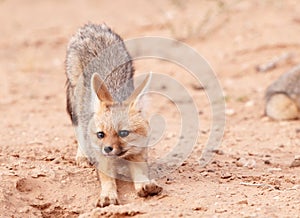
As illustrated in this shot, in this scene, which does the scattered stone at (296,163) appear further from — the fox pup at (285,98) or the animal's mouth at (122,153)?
the fox pup at (285,98)

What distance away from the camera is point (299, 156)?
720cm

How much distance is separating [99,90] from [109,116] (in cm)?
32

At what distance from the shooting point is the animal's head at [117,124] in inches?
226

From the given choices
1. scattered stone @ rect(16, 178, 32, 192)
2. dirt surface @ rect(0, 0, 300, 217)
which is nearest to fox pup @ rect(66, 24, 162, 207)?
dirt surface @ rect(0, 0, 300, 217)

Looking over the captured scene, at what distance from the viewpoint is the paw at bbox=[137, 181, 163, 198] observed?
5.87 meters

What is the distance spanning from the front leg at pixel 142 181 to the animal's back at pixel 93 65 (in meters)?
0.68

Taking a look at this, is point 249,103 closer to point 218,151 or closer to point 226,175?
point 218,151

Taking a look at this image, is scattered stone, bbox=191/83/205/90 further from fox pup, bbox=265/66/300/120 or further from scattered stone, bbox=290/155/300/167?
scattered stone, bbox=290/155/300/167

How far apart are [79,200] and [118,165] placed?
19.3 inches

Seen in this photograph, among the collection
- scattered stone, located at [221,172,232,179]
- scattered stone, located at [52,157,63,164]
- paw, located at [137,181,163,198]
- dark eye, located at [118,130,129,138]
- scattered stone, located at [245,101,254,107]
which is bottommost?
paw, located at [137,181,163,198]

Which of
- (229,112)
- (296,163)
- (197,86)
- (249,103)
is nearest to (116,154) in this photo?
(296,163)

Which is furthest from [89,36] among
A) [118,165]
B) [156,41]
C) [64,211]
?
[156,41]

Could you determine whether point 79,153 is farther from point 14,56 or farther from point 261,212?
point 14,56

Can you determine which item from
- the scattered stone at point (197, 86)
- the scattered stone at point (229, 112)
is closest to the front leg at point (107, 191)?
the scattered stone at point (229, 112)
